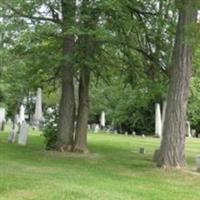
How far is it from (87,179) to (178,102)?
14.9 feet

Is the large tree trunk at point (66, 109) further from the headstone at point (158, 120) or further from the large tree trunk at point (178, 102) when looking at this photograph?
the headstone at point (158, 120)

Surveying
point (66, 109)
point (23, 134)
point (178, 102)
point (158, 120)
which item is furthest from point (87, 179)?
point (158, 120)

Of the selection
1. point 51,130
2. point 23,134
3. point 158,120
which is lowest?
point 23,134

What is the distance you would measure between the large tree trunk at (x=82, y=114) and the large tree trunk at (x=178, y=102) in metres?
4.91

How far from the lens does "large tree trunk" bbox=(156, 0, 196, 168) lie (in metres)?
16.1

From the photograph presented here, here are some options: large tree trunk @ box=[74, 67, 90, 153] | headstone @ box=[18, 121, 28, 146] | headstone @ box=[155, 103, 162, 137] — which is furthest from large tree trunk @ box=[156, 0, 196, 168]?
headstone @ box=[155, 103, 162, 137]

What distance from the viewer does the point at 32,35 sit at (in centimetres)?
1908

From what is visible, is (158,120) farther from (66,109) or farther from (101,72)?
(66,109)

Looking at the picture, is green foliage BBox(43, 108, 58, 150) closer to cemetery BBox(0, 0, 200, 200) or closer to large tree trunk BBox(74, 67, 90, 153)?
cemetery BBox(0, 0, 200, 200)

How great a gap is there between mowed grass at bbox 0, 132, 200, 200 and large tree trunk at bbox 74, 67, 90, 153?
4.61ft

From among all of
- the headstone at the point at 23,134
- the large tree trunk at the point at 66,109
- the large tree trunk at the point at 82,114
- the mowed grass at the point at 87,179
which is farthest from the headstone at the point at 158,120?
the mowed grass at the point at 87,179

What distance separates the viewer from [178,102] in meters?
16.2

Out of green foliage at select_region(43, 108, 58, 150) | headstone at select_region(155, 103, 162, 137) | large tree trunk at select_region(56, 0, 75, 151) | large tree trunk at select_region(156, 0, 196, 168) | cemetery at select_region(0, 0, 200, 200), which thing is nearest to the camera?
cemetery at select_region(0, 0, 200, 200)

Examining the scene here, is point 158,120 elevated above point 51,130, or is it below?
above
